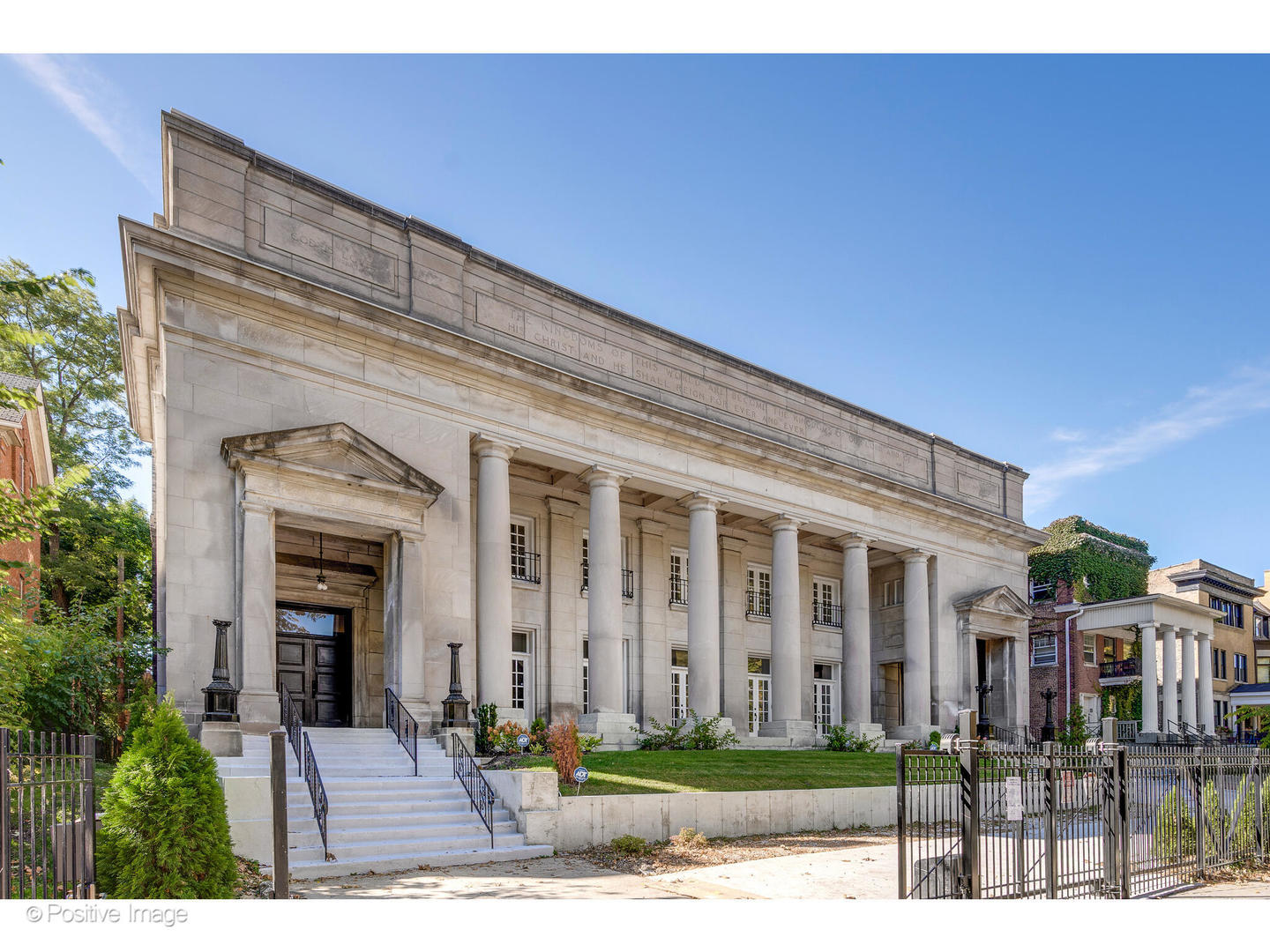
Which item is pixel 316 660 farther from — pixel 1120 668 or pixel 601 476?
pixel 1120 668

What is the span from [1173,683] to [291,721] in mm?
36991

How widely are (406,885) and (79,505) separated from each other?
27.1 m

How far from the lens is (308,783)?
50.4 feet

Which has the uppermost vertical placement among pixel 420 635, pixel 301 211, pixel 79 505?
pixel 301 211

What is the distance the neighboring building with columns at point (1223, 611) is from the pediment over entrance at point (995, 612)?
18713 mm

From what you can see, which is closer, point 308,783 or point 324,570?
point 308,783

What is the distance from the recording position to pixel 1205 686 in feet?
144

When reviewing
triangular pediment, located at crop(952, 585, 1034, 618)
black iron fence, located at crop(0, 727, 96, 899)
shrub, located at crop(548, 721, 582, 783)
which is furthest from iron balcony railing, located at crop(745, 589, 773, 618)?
black iron fence, located at crop(0, 727, 96, 899)

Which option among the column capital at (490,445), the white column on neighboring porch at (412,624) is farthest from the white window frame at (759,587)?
the white column on neighboring porch at (412,624)

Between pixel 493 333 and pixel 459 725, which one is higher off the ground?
pixel 493 333

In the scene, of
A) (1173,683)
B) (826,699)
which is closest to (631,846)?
(826,699)

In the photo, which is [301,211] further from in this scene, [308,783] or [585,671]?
[585,671]
